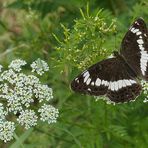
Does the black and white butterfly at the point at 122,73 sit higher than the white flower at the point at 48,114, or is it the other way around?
the black and white butterfly at the point at 122,73

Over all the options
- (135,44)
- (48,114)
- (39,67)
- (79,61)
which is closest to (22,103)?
(48,114)

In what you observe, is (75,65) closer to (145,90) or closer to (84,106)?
(145,90)

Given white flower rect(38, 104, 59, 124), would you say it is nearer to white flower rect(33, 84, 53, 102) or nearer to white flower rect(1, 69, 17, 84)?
white flower rect(33, 84, 53, 102)

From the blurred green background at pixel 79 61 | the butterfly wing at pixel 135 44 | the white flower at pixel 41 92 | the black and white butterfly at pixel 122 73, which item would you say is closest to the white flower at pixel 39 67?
the blurred green background at pixel 79 61

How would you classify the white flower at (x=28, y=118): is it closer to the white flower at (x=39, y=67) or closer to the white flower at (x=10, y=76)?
the white flower at (x=10, y=76)

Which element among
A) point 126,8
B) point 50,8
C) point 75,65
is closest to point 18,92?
point 75,65

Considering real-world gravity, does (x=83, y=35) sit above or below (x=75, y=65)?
above
